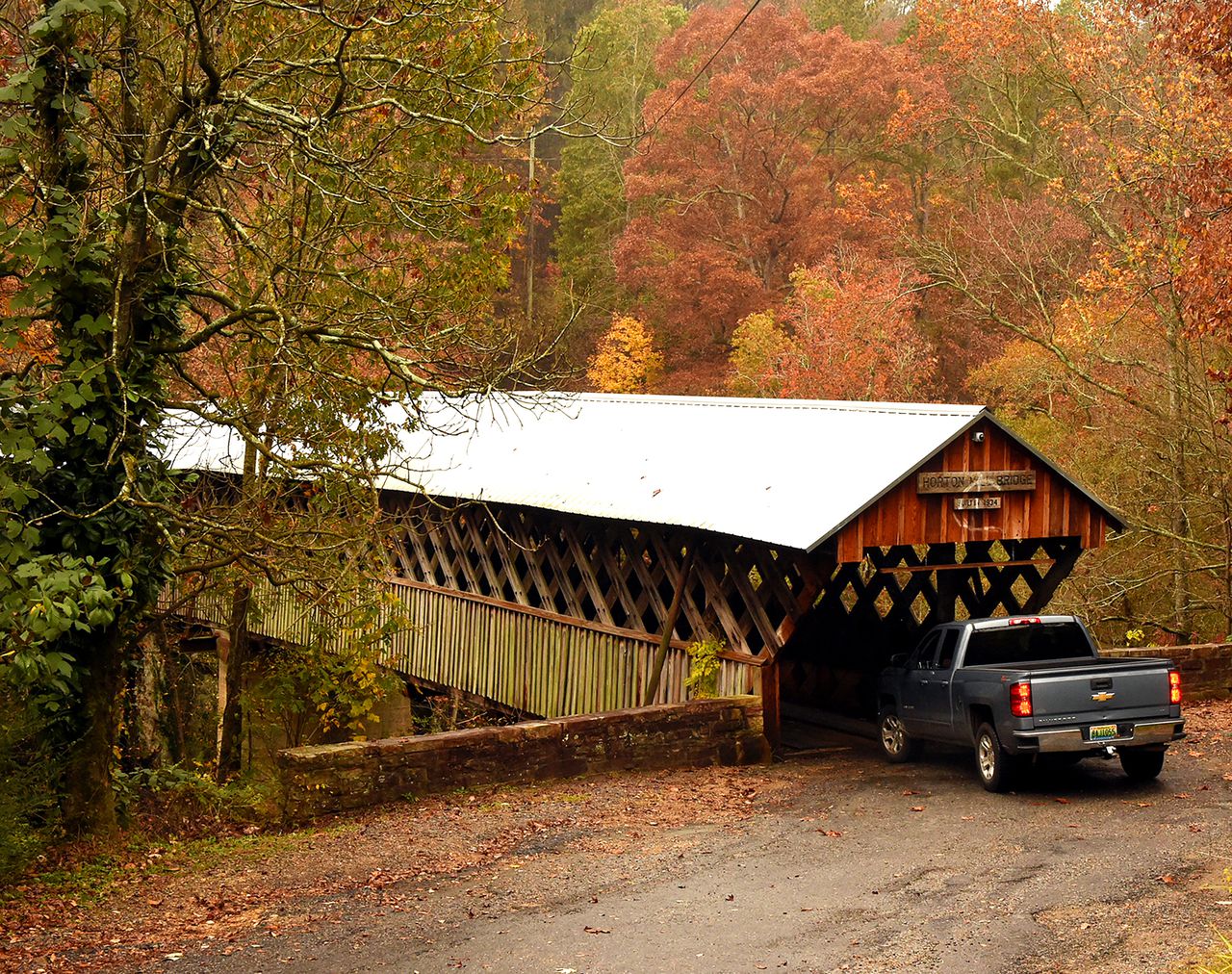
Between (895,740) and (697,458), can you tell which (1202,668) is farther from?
(697,458)

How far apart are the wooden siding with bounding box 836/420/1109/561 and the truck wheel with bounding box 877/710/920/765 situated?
195 centimetres

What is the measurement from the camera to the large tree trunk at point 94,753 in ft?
35.0

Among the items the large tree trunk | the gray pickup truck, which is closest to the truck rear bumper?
the gray pickup truck

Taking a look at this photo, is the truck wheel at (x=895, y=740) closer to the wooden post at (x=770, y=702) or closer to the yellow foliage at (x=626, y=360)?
the wooden post at (x=770, y=702)

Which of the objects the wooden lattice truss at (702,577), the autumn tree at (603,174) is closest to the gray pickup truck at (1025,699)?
the wooden lattice truss at (702,577)

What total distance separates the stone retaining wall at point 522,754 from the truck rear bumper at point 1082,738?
3.40m

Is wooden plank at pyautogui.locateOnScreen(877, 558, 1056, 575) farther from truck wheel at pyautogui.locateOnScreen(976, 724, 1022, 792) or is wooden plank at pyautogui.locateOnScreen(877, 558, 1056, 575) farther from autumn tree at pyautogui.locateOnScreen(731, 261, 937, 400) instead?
autumn tree at pyautogui.locateOnScreen(731, 261, 937, 400)

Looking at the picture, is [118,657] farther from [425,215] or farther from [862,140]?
[862,140]

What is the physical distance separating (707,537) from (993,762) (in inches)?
177

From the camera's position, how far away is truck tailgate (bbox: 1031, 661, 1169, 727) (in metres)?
11.7

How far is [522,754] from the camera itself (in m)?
12.7

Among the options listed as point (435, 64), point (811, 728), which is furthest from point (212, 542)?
point (811, 728)

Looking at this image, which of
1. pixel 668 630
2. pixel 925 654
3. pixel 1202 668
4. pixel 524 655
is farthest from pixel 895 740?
pixel 524 655

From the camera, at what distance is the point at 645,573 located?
16703 mm
